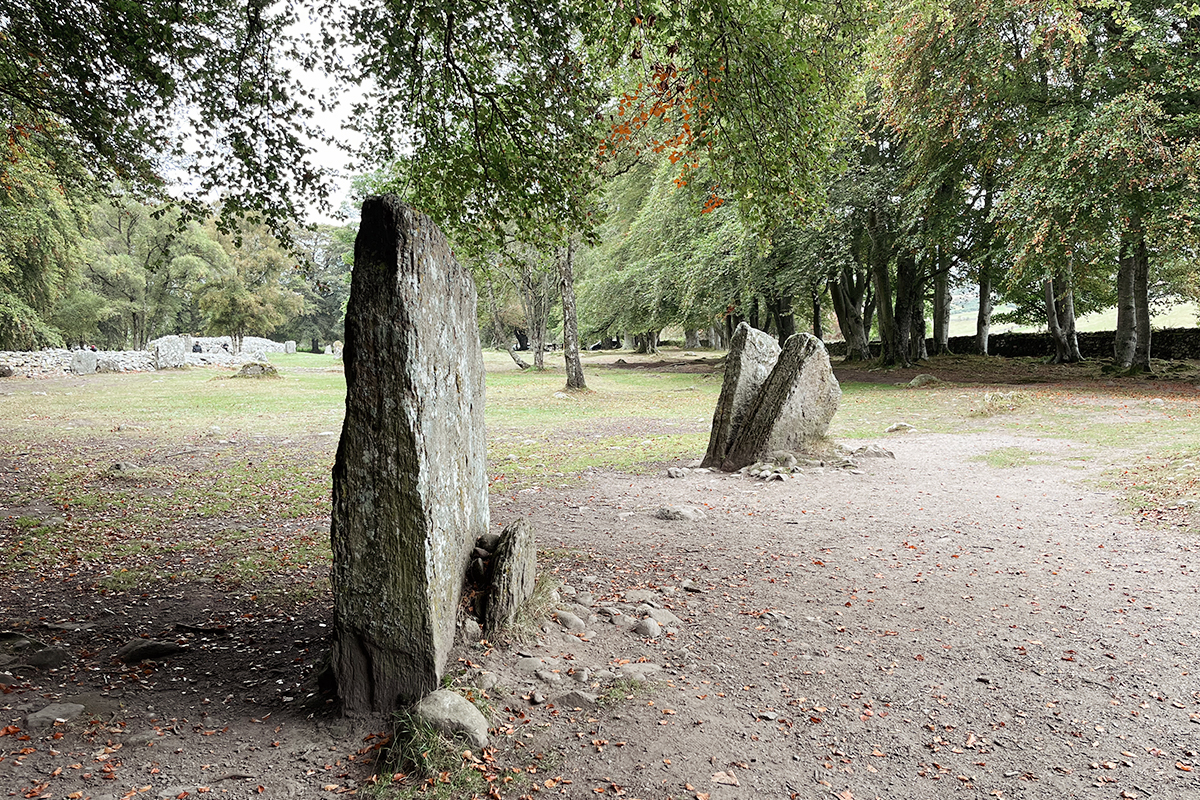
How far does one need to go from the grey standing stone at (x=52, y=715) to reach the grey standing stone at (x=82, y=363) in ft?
108

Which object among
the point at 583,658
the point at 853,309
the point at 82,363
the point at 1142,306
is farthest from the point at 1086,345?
the point at 82,363

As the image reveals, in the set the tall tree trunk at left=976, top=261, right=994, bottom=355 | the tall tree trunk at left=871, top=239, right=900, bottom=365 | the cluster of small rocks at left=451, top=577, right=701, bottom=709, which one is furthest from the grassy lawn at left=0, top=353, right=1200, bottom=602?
the tall tree trunk at left=976, top=261, right=994, bottom=355

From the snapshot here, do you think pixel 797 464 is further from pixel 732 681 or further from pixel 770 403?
pixel 732 681

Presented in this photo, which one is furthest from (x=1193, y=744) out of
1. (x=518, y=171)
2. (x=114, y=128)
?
(x=114, y=128)

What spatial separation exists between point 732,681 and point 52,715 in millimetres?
3446

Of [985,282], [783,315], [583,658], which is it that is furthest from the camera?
[783,315]

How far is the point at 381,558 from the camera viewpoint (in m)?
3.43

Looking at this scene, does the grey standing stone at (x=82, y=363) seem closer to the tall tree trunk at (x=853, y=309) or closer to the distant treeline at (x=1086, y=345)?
the tall tree trunk at (x=853, y=309)

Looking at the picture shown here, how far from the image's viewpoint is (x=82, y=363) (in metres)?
29.4

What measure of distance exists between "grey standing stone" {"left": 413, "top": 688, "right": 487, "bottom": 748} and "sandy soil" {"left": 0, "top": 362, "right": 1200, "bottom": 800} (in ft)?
0.42

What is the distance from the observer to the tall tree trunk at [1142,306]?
718 inches

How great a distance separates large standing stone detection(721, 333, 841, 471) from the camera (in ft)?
31.4

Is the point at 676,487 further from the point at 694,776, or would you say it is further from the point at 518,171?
the point at 694,776

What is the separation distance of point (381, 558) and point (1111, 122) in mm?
17178
